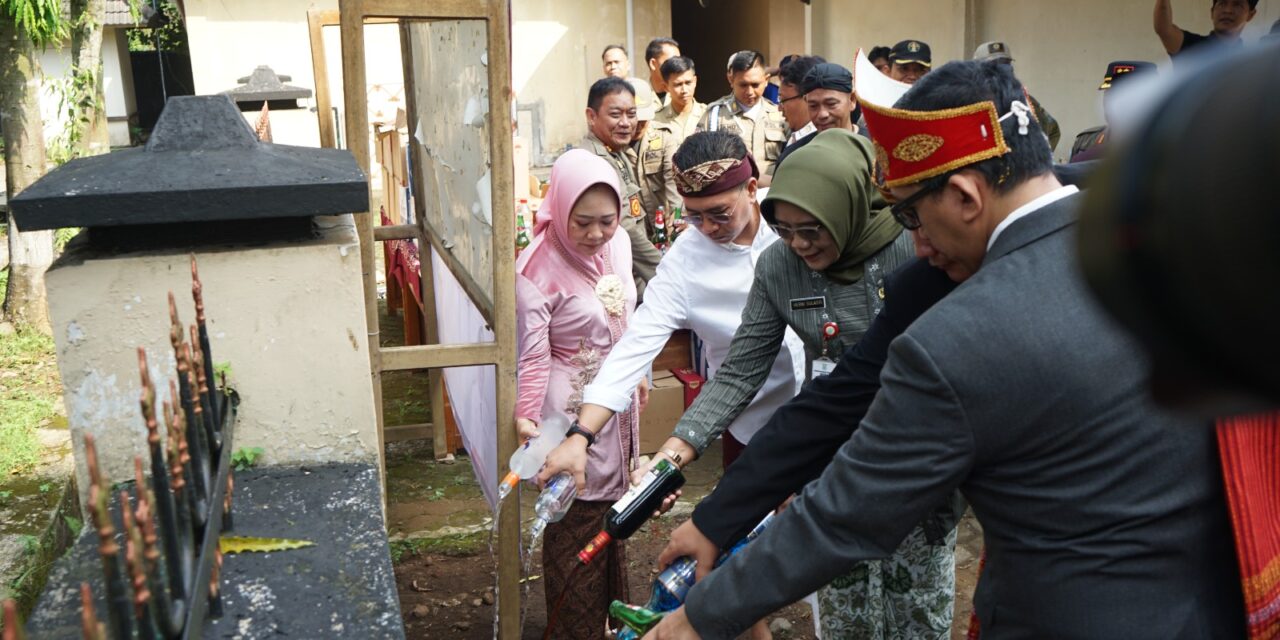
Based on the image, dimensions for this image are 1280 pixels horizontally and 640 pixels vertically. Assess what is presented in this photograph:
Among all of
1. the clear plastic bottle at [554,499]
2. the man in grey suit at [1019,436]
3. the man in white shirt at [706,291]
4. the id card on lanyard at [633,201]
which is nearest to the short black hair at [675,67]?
the id card on lanyard at [633,201]

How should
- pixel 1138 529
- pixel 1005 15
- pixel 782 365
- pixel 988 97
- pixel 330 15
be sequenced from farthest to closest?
1. pixel 1005 15
2. pixel 330 15
3. pixel 782 365
4. pixel 988 97
5. pixel 1138 529

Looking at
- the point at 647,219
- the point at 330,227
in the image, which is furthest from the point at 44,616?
the point at 647,219

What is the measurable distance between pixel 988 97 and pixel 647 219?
15.9 feet

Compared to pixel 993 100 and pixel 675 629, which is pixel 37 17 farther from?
pixel 993 100

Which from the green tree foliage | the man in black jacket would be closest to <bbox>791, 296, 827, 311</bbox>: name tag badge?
the man in black jacket

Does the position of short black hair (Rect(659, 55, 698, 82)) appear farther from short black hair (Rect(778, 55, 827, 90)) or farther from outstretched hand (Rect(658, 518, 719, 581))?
outstretched hand (Rect(658, 518, 719, 581))

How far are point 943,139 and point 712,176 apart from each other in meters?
1.42

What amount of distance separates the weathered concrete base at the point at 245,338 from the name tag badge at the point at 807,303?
1154 millimetres

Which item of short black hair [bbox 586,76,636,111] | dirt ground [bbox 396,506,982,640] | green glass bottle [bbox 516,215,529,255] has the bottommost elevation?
dirt ground [bbox 396,506,982,640]

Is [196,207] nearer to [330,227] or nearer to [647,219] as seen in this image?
[330,227]

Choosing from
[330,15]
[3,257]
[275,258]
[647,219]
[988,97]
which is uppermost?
[330,15]

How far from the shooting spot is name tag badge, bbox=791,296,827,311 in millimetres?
2844

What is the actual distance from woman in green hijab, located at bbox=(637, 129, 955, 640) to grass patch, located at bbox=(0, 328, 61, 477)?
390cm

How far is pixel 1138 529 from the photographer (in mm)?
1618
